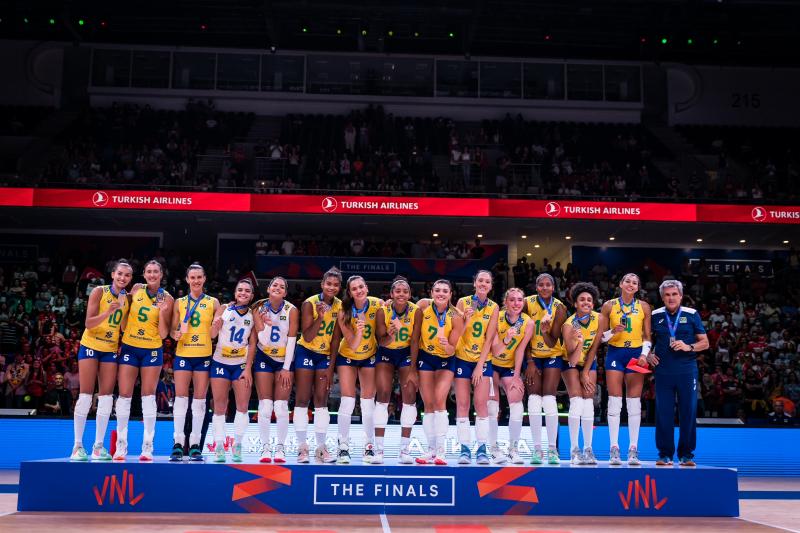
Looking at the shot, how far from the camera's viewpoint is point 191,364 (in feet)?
28.1

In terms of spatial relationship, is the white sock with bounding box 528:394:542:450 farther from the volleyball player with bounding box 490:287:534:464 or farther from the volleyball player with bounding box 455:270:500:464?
the volleyball player with bounding box 455:270:500:464

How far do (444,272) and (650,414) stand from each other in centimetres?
1040

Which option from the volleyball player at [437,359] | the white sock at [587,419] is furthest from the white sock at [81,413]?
the white sock at [587,419]

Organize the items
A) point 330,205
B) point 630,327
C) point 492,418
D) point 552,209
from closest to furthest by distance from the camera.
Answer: point 492,418, point 630,327, point 330,205, point 552,209

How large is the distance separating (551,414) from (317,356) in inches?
118

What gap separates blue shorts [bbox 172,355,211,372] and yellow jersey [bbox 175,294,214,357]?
0.05 m

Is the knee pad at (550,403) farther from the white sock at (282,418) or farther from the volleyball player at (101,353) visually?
the volleyball player at (101,353)

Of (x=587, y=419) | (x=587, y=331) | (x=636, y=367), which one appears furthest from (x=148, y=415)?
(x=636, y=367)

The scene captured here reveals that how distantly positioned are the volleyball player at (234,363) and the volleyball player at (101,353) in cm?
117

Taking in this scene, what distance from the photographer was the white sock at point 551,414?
8859mm

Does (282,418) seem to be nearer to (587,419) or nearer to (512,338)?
(512,338)

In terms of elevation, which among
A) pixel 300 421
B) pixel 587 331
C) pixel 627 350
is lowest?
pixel 300 421

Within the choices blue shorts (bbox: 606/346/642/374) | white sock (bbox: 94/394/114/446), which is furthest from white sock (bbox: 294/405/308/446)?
blue shorts (bbox: 606/346/642/374)

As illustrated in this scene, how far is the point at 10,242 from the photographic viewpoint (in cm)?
2725
